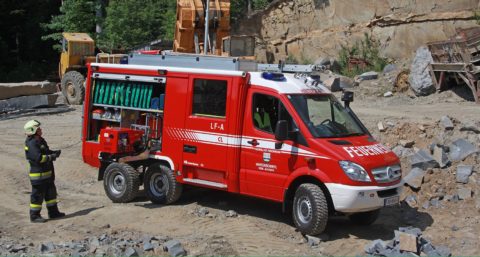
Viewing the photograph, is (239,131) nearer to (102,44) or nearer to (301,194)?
(301,194)

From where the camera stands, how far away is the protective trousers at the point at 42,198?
10328 millimetres

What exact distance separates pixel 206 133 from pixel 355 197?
9.51ft

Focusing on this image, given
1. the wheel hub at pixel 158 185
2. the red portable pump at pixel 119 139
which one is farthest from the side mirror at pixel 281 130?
the red portable pump at pixel 119 139

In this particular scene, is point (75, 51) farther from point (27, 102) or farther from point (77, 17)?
point (77, 17)

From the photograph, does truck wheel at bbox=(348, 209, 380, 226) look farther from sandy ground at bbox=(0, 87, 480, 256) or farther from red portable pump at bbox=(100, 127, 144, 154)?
red portable pump at bbox=(100, 127, 144, 154)

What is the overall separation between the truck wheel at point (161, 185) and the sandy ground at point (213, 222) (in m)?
0.19

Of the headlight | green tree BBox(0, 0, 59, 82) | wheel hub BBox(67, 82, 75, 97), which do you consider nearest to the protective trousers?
the headlight

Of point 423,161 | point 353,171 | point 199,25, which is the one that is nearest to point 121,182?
point 353,171

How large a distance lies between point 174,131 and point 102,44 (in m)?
22.9

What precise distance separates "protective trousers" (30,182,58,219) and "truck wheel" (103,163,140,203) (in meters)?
1.24

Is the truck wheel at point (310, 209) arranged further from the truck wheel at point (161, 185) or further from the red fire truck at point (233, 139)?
the truck wheel at point (161, 185)

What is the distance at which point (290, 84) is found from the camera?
10.1 m

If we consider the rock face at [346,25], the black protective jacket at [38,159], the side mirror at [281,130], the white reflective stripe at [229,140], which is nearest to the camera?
the side mirror at [281,130]

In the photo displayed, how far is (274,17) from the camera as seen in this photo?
109 ft
